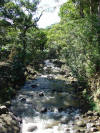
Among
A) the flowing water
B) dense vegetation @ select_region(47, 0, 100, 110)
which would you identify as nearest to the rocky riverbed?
the flowing water

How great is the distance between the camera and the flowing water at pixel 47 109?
7.05 metres

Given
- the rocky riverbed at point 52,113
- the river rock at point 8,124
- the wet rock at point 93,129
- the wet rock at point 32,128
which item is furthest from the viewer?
the rocky riverbed at point 52,113

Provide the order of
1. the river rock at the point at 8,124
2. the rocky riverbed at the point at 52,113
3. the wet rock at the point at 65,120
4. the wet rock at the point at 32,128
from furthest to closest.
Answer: the wet rock at the point at 65,120, the rocky riverbed at the point at 52,113, the wet rock at the point at 32,128, the river rock at the point at 8,124

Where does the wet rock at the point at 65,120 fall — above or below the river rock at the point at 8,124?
below

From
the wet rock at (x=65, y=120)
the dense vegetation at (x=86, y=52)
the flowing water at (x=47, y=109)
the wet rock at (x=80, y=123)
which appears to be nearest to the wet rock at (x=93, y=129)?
the wet rock at (x=80, y=123)

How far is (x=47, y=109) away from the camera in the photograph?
9188 mm

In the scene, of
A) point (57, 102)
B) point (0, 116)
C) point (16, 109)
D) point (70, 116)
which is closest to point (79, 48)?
point (57, 102)

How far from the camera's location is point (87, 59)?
10.6 meters

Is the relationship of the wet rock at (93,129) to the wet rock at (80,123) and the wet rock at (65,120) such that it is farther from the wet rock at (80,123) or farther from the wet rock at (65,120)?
the wet rock at (65,120)

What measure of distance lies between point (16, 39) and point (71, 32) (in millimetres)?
11473

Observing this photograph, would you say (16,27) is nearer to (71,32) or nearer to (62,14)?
(62,14)

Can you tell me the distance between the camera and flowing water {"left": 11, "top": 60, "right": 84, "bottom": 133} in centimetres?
705

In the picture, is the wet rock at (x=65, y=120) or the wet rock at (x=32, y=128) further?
the wet rock at (x=65, y=120)

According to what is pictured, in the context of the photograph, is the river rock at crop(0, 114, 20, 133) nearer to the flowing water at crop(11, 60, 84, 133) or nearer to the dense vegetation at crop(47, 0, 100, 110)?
the flowing water at crop(11, 60, 84, 133)
